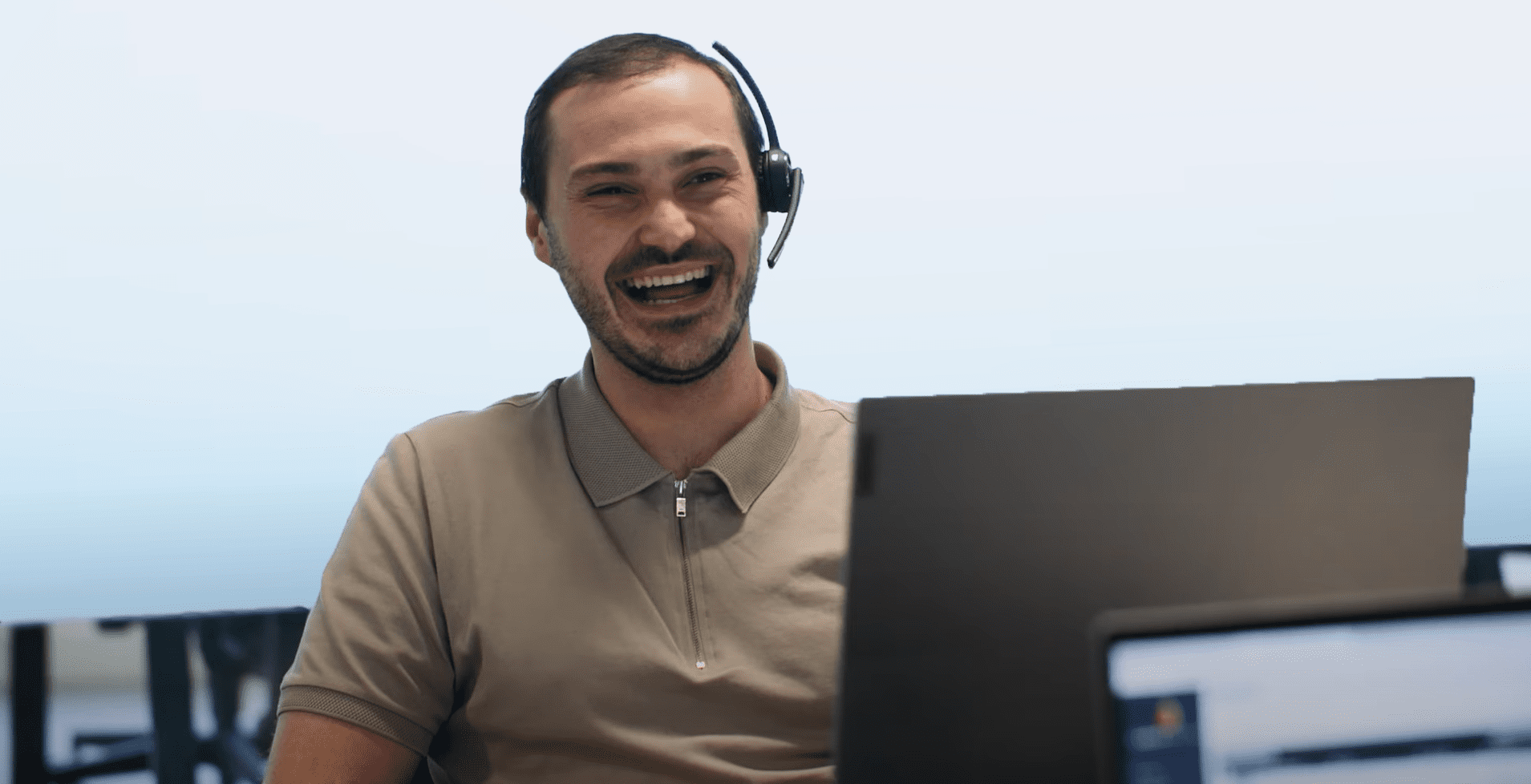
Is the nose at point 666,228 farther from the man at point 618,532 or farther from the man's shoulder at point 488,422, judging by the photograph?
the man's shoulder at point 488,422

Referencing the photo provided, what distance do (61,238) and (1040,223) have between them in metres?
1.77

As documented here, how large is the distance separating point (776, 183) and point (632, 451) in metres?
0.32

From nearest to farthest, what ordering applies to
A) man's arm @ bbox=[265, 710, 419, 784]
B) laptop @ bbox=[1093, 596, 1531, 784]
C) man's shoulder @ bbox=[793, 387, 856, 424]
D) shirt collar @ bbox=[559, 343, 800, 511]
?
laptop @ bbox=[1093, 596, 1531, 784] < man's arm @ bbox=[265, 710, 419, 784] < shirt collar @ bbox=[559, 343, 800, 511] < man's shoulder @ bbox=[793, 387, 856, 424]

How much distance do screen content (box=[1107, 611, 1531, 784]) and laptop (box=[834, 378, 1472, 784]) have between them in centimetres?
6

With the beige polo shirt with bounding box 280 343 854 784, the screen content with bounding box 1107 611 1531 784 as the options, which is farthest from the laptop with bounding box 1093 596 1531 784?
the beige polo shirt with bounding box 280 343 854 784

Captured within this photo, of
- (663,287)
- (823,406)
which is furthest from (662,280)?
(823,406)

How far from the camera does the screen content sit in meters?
0.45

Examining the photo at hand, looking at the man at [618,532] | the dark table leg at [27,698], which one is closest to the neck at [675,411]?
the man at [618,532]

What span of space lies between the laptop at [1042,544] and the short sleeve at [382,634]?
56 cm

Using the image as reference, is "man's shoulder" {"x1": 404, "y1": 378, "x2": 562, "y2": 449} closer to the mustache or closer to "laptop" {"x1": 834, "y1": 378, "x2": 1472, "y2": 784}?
the mustache

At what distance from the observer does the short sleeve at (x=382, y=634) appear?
36.8 inches

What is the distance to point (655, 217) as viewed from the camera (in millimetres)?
1075

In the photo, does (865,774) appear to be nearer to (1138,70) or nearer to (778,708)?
(778,708)

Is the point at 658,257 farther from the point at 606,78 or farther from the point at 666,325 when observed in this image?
the point at 606,78
